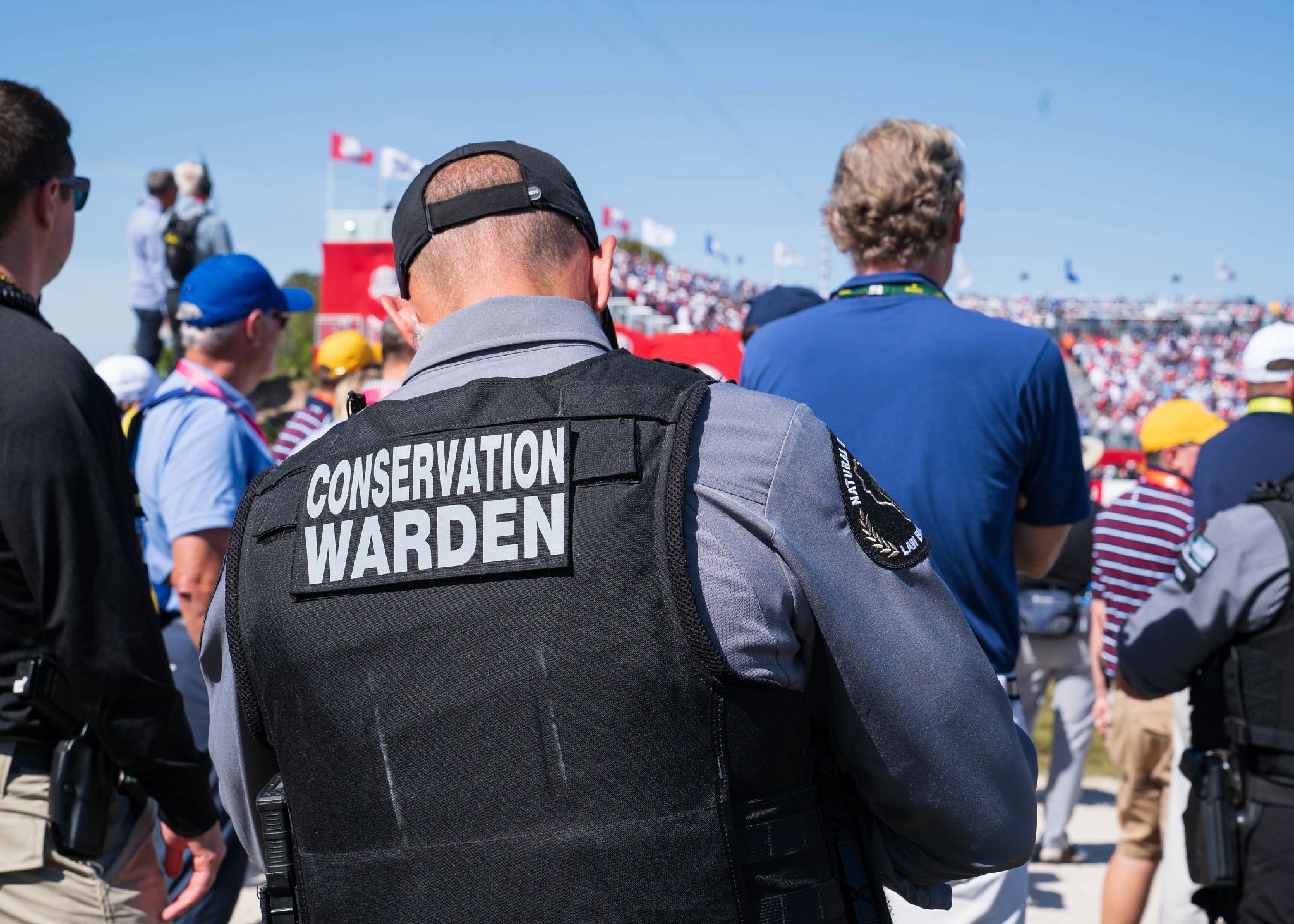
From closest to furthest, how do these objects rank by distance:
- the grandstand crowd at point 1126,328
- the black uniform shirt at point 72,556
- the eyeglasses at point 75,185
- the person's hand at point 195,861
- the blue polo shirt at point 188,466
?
1. the black uniform shirt at point 72,556
2. the eyeglasses at point 75,185
3. the person's hand at point 195,861
4. the blue polo shirt at point 188,466
5. the grandstand crowd at point 1126,328

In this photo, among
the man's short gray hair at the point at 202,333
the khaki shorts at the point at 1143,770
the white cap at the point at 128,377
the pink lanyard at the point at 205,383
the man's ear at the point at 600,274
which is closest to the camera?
the man's ear at the point at 600,274

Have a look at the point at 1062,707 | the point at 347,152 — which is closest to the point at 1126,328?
the point at 347,152

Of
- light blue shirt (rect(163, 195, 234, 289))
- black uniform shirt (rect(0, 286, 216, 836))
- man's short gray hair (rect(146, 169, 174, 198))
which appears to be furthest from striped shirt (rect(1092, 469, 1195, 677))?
man's short gray hair (rect(146, 169, 174, 198))

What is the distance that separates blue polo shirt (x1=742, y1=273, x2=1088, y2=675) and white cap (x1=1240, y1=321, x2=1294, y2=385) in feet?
4.58

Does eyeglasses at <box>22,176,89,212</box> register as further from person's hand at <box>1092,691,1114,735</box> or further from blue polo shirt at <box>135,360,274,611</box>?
person's hand at <box>1092,691,1114,735</box>

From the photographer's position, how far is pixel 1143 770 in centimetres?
438

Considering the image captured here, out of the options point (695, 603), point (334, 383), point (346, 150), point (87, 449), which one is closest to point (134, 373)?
point (334, 383)

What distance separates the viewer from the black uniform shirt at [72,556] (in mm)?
1996

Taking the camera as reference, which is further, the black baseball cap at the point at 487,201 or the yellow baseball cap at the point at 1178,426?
the yellow baseball cap at the point at 1178,426

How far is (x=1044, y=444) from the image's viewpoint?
2.40 meters

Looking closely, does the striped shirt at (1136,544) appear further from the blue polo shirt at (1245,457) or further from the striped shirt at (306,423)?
the striped shirt at (306,423)

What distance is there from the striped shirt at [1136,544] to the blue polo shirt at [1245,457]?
5.11 feet

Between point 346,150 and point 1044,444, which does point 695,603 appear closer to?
point 1044,444

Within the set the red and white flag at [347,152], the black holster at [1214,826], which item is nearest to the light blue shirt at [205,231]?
the black holster at [1214,826]
